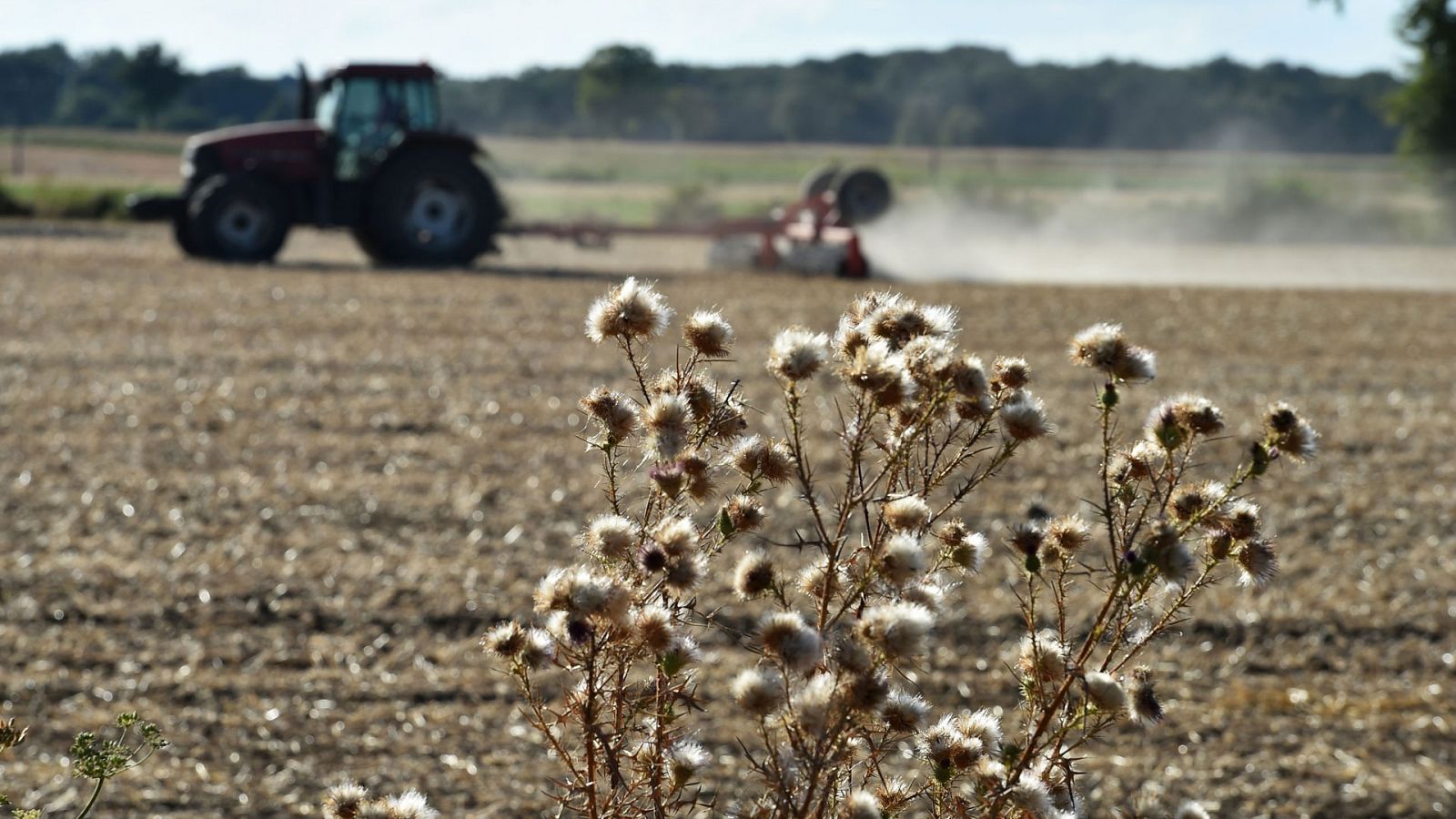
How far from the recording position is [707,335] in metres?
1.38

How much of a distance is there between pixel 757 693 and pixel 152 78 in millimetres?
79832

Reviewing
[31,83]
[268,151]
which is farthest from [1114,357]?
[31,83]

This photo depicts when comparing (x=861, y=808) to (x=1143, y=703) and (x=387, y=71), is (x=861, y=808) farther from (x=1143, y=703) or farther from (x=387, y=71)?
(x=387, y=71)

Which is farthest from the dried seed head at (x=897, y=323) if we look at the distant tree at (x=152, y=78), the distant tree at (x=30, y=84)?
the distant tree at (x=30, y=84)

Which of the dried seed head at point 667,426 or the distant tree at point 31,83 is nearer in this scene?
the dried seed head at point 667,426

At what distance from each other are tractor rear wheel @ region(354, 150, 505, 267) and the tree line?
46984mm

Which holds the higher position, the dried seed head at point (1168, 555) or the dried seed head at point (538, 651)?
the dried seed head at point (1168, 555)

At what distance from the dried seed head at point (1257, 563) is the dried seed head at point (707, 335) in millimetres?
504

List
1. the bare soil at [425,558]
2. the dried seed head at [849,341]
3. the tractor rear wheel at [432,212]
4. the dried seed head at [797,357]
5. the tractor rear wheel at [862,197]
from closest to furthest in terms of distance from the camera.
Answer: the dried seed head at [797,357] < the dried seed head at [849,341] < the bare soil at [425,558] < the tractor rear wheel at [432,212] < the tractor rear wheel at [862,197]

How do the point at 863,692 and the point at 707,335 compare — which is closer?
the point at 863,692

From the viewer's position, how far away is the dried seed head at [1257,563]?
1328 mm

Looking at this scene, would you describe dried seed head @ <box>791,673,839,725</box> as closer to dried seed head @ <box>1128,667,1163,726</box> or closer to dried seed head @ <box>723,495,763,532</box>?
dried seed head @ <box>723,495,763,532</box>

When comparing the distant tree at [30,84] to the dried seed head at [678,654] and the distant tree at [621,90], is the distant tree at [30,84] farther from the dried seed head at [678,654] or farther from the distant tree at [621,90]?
the dried seed head at [678,654]

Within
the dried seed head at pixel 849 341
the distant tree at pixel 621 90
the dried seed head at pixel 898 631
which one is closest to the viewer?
the dried seed head at pixel 898 631
